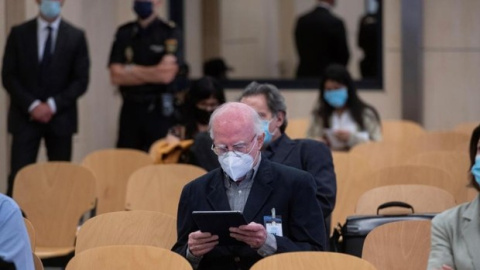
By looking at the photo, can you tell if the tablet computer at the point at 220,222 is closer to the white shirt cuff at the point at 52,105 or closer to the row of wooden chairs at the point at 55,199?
the row of wooden chairs at the point at 55,199

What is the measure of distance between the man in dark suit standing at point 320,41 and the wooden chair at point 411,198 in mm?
5872

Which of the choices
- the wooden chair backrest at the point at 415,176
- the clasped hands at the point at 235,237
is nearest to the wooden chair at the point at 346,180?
the wooden chair backrest at the point at 415,176

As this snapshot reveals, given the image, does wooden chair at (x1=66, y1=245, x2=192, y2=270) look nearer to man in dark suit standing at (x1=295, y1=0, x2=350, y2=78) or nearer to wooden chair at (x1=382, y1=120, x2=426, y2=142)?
wooden chair at (x1=382, y1=120, x2=426, y2=142)

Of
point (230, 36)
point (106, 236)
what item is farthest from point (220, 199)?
point (230, 36)

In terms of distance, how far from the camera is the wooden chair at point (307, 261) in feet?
15.4

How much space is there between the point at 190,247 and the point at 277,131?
1.56 m

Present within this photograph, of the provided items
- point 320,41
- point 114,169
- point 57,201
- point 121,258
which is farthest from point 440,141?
point 121,258

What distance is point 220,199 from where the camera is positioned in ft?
17.0

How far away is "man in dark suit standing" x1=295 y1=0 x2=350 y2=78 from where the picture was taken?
12352mm

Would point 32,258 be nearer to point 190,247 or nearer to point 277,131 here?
point 190,247

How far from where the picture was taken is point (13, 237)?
15.2 feet

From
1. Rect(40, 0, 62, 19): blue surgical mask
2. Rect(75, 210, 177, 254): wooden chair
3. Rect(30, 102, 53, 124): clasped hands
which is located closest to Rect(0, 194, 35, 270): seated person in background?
Rect(75, 210, 177, 254): wooden chair

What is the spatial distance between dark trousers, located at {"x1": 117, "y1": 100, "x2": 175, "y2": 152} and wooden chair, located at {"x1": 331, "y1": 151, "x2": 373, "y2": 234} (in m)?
2.68

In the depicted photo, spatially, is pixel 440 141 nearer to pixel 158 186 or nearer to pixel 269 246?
pixel 158 186
